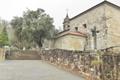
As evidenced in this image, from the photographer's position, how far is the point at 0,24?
59906 mm

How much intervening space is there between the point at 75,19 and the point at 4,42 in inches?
648

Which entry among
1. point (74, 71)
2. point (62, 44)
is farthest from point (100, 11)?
point (74, 71)

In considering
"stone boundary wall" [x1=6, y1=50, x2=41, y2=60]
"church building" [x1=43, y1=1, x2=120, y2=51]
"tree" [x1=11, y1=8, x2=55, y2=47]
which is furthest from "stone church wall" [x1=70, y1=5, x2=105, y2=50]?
"stone boundary wall" [x1=6, y1=50, x2=41, y2=60]

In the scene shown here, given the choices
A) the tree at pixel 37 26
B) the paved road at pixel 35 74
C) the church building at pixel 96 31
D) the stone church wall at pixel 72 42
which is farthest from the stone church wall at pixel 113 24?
the paved road at pixel 35 74

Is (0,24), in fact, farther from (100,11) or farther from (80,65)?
(80,65)

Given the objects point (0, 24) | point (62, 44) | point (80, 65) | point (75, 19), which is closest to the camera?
point (80, 65)

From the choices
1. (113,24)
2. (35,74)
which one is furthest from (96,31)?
(35,74)

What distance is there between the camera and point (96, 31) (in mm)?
32375

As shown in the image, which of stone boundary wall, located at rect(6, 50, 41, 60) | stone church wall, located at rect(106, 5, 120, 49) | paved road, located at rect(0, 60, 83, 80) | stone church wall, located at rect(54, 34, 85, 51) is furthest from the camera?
stone boundary wall, located at rect(6, 50, 41, 60)

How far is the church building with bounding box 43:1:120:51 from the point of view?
3059 cm

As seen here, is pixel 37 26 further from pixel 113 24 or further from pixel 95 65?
pixel 95 65

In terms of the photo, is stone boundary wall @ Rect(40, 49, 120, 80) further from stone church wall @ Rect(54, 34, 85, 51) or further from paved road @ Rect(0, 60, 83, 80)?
stone church wall @ Rect(54, 34, 85, 51)

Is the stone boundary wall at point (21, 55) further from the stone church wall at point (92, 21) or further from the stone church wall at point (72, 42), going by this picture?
the stone church wall at point (92, 21)

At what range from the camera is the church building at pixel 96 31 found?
30.6m
